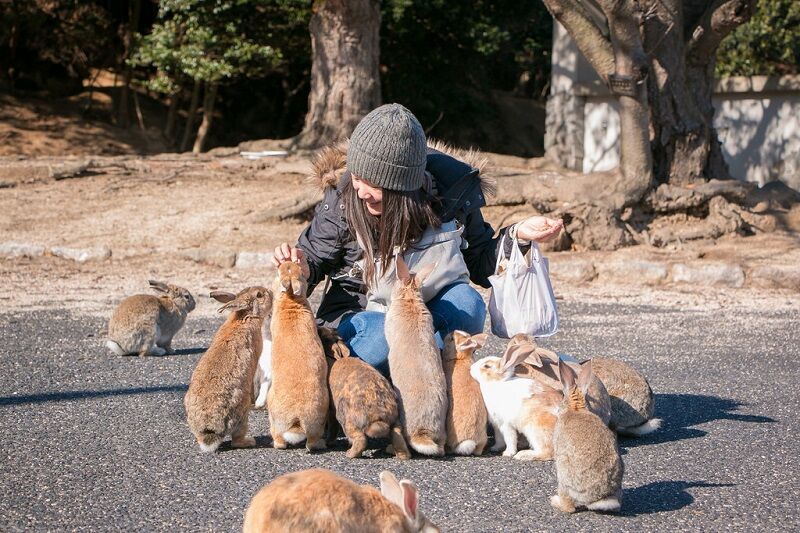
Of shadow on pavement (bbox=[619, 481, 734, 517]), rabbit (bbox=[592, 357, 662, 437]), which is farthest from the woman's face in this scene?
shadow on pavement (bbox=[619, 481, 734, 517])

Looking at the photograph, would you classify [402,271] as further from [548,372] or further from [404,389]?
[548,372]

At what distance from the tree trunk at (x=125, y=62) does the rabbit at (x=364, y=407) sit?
15.7 metres

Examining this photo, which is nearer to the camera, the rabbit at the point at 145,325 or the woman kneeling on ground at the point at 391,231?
the woman kneeling on ground at the point at 391,231

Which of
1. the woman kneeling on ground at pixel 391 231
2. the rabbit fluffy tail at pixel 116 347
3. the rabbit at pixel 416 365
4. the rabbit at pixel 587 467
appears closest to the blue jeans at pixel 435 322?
the woman kneeling on ground at pixel 391 231

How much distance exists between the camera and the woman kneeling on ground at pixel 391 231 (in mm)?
5414

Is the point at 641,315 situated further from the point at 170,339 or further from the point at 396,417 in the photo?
the point at 396,417

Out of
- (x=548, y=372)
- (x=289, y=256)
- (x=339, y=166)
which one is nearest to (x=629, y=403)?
(x=548, y=372)

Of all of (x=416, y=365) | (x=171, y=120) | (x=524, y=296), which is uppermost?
(x=171, y=120)

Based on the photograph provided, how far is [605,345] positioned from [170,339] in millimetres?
3326

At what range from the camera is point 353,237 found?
5.79 meters

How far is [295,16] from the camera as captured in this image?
57.0 feet

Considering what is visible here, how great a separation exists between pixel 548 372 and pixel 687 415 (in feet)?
4.00

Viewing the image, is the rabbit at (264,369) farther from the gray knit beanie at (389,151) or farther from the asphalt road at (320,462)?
the gray knit beanie at (389,151)

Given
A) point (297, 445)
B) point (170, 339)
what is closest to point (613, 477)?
point (297, 445)
